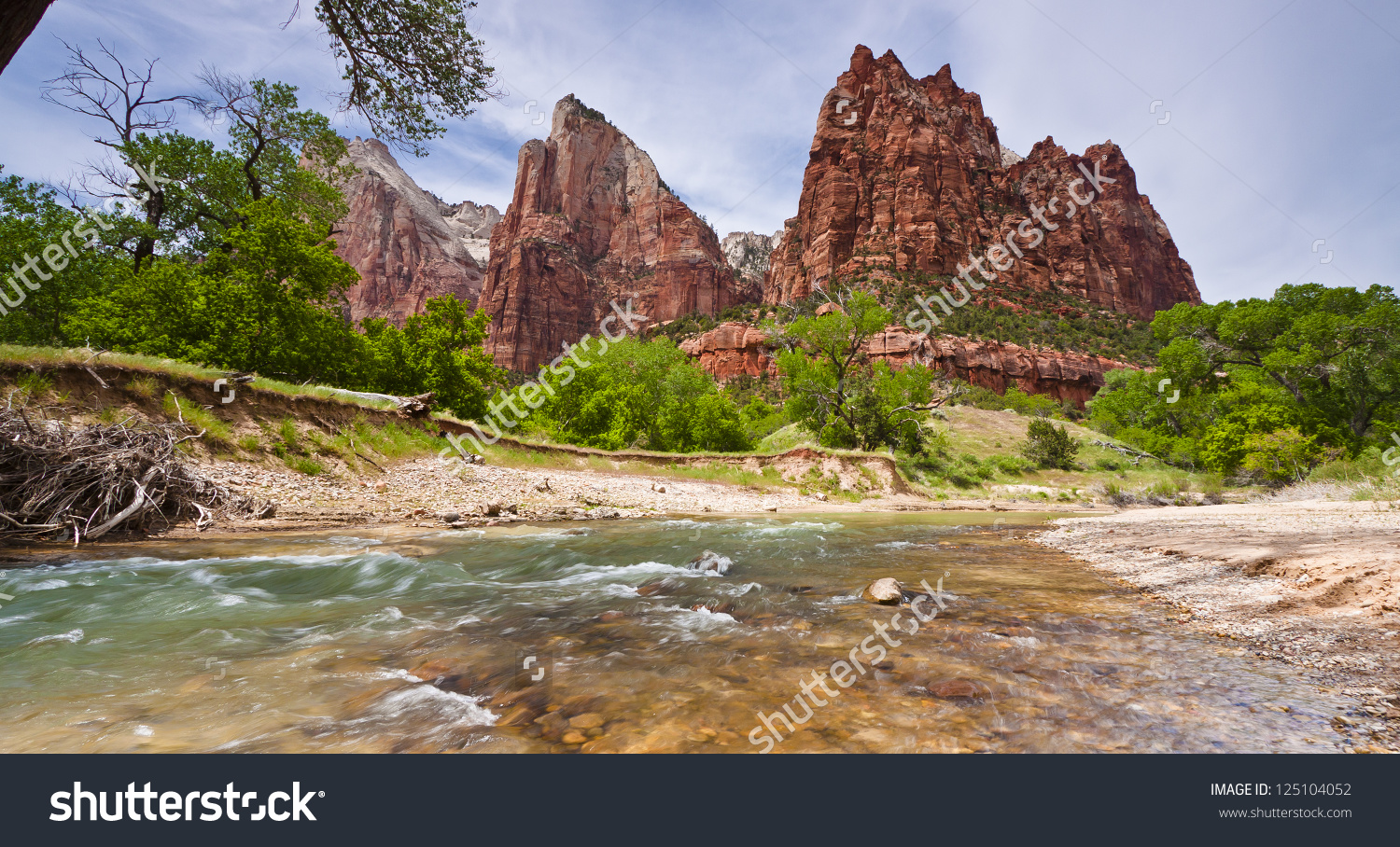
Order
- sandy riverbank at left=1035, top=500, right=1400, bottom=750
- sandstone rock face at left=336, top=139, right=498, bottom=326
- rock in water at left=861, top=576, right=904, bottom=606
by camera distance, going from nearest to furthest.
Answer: sandy riverbank at left=1035, top=500, right=1400, bottom=750
rock in water at left=861, top=576, right=904, bottom=606
sandstone rock face at left=336, top=139, right=498, bottom=326

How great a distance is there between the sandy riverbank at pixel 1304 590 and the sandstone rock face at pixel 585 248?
147 metres

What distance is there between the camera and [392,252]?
523 ft

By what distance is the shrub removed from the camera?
35.1 meters

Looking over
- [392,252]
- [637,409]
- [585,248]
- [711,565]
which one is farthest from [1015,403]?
[392,252]

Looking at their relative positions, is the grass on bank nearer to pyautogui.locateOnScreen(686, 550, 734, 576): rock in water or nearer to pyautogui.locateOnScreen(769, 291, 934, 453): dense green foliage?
pyautogui.locateOnScreen(769, 291, 934, 453): dense green foliage

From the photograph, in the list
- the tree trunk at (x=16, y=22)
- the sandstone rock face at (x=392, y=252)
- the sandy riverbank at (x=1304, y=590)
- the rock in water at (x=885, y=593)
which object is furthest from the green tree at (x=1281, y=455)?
the sandstone rock face at (x=392, y=252)

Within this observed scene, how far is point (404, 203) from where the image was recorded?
6501 inches

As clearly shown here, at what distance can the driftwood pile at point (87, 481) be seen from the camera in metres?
7.35

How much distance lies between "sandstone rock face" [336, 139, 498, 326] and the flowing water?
16699cm
